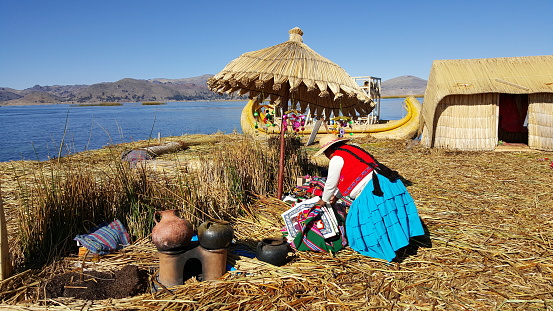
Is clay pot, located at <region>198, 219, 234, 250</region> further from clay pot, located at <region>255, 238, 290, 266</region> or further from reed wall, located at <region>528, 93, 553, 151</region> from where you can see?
reed wall, located at <region>528, 93, 553, 151</region>

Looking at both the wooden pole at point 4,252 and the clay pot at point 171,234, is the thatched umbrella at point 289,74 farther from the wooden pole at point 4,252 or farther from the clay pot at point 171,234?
the wooden pole at point 4,252

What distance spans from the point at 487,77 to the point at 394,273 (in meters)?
8.74

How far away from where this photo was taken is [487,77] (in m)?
10.1

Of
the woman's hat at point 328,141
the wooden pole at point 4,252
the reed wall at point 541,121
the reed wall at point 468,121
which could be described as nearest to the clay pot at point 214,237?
the woman's hat at point 328,141

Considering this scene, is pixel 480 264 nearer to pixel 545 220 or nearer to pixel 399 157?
pixel 545 220

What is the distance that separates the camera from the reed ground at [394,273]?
2.74m

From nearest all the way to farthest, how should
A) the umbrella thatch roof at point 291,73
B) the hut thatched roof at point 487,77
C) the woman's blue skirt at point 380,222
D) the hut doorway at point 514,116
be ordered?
the woman's blue skirt at point 380,222 < the umbrella thatch roof at point 291,73 < the hut thatched roof at point 487,77 < the hut doorway at point 514,116

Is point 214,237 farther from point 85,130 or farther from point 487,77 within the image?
point 85,130

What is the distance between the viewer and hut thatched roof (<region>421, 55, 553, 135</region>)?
9.71 metres

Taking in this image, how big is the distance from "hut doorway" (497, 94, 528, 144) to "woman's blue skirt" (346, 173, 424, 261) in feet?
33.2

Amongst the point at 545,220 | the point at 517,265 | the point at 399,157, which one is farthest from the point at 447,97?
the point at 517,265

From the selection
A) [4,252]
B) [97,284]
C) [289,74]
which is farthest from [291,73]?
[4,252]

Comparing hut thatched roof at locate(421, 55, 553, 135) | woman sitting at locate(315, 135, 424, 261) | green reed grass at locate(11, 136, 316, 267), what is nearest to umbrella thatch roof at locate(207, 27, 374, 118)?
green reed grass at locate(11, 136, 316, 267)

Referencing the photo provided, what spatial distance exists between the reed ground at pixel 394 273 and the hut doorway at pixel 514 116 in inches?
299
